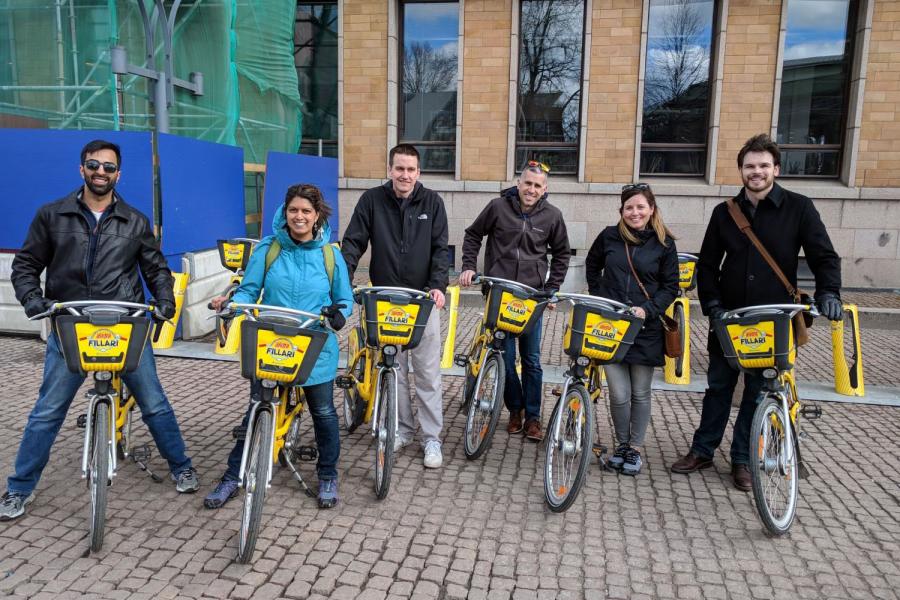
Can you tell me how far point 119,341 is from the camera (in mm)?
3342

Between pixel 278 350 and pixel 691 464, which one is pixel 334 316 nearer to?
pixel 278 350

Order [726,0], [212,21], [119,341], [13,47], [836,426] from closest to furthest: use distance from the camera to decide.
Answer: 1. [119,341]
2. [836,426]
3. [13,47]
4. [212,21]
5. [726,0]

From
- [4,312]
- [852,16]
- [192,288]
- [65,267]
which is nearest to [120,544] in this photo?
[65,267]

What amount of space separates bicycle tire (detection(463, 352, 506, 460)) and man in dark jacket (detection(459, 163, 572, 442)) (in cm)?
27

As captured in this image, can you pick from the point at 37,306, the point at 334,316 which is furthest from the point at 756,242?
the point at 37,306

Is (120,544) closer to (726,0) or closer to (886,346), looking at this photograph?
(886,346)

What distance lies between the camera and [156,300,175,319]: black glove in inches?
144

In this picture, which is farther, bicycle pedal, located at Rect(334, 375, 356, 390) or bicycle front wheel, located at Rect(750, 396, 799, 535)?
bicycle pedal, located at Rect(334, 375, 356, 390)

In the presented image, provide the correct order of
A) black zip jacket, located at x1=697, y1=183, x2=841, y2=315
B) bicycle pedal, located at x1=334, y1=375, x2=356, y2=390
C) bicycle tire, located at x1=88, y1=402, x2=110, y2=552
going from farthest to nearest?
1. bicycle pedal, located at x1=334, y1=375, x2=356, y2=390
2. black zip jacket, located at x1=697, y1=183, x2=841, y2=315
3. bicycle tire, located at x1=88, y1=402, x2=110, y2=552

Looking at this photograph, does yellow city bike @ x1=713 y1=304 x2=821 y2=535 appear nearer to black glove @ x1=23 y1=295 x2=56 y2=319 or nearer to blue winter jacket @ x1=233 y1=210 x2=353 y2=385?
blue winter jacket @ x1=233 y1=210 x2=353 y2=385

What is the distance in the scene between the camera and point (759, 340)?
375cm

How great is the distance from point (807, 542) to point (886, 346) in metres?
5.93

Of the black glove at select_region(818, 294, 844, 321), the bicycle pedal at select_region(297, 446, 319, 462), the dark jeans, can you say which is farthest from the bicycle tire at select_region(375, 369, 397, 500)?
the black glove at select_region(818, 294, 844, 321)

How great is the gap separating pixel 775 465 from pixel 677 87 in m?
10.0
